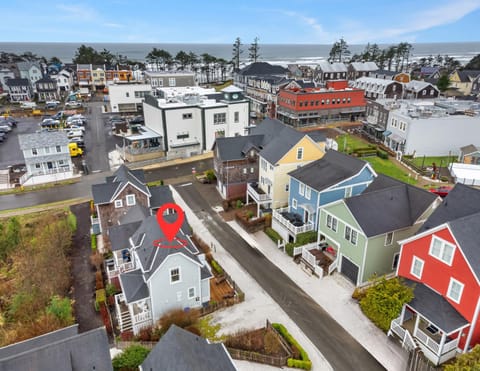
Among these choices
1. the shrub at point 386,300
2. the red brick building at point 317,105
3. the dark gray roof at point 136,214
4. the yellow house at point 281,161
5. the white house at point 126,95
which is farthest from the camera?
the white house at point 126,95

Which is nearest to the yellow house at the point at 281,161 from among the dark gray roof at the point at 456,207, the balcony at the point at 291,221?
the balcony at the point at 291,221

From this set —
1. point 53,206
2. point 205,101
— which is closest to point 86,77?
point 205,101

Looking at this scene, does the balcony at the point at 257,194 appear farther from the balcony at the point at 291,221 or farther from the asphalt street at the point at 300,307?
the asphalt street at the point at 300,307

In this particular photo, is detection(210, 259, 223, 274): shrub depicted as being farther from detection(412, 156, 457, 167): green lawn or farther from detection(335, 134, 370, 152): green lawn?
detection(412, 156, 457, 167): green lawn

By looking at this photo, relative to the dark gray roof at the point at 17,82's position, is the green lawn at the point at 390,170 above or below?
below

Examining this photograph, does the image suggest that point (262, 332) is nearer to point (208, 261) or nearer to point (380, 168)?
point (208, 261)

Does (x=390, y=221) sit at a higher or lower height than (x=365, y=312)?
higher
